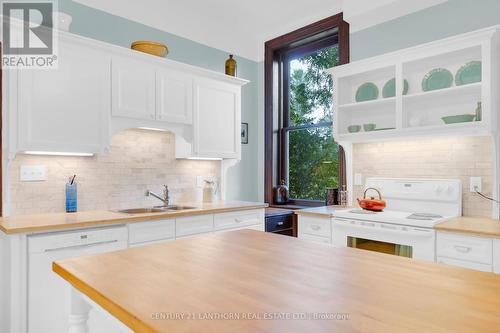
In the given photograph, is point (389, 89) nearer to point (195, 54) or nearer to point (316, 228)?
point (316, 228)

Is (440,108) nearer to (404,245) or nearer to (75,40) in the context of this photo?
(404,245)

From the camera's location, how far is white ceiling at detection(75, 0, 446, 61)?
128 inches

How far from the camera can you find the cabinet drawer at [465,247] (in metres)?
2.09

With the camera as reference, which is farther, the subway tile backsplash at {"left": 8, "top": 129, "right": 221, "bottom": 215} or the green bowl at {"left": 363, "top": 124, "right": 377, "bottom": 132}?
the green bowl at {"left": 363, "top": 124, "right": 377, "bottom": 132}

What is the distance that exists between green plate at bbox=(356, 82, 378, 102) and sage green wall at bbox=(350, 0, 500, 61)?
32 cm

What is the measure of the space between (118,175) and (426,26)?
3059 millimetres

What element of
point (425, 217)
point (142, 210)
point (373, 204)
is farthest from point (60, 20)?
point (425, 217)

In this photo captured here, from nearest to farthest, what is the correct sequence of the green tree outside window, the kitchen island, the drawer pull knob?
the kitchen island → the drawer pull knob → the green tree outside window

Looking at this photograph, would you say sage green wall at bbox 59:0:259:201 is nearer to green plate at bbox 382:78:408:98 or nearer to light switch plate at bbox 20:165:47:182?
light switch plate at bbox 20:165:47:182

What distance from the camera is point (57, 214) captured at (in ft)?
8.47

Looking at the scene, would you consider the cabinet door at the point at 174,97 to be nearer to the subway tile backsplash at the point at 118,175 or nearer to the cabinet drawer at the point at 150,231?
the subway tile backsplash at the point at 118,175

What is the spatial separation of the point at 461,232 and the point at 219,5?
3.15 meters

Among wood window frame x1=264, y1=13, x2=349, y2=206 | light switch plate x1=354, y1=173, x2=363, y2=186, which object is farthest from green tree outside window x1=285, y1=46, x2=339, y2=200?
light switch plate x1=354, y1=173, x2=363, y2=186

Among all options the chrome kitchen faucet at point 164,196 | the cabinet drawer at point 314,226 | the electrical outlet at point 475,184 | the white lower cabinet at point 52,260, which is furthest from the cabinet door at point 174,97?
the electrical outlet at point 475,184
